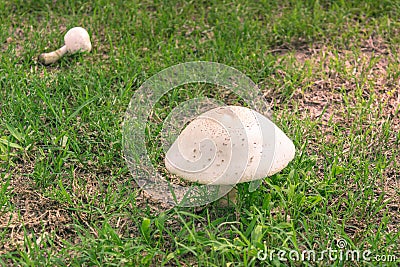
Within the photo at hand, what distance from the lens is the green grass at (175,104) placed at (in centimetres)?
247

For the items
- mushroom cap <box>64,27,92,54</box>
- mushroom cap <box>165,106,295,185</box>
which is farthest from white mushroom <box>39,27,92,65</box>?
mushroom cap <box>165,106,295,185</box>

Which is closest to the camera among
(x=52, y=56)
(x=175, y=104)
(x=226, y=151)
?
(x=226, y=151)

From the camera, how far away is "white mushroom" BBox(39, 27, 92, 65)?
12.3 ft

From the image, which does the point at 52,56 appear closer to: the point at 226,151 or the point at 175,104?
the point at 175,104

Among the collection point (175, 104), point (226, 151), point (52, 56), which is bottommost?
point (175, 104)

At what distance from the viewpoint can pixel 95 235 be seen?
2.57 metres

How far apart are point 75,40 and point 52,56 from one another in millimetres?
187

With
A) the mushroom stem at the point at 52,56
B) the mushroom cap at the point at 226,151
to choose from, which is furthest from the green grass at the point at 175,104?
the mushroom cap at the point at 226,151

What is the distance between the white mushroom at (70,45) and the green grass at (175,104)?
0.18 feet

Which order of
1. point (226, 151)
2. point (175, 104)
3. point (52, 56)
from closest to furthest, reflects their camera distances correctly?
1. point (226, 151)
2. point (175, 104)
3. point (52, 56)

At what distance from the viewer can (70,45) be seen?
3.76m

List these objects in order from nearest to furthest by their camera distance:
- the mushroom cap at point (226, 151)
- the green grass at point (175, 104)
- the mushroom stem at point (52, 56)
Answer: the mushroom cap at point (226, 151), the green grass at point (175, 104), the mushroom stem at point (52, 56)

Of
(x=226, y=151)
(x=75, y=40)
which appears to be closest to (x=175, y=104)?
(x=75, y=40)

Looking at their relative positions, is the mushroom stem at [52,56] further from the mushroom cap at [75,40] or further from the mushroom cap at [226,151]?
the mushroom cap at [226,151]
